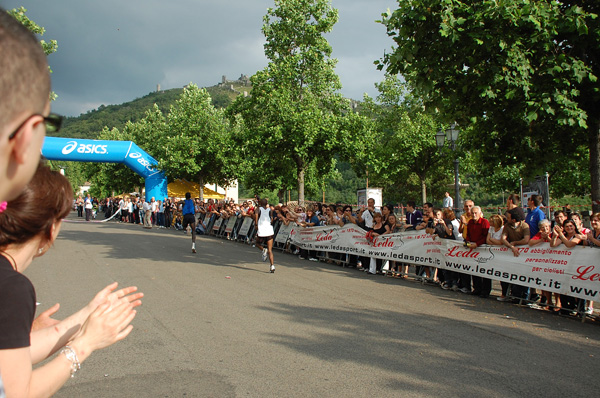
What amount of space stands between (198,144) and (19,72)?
39.6 meters

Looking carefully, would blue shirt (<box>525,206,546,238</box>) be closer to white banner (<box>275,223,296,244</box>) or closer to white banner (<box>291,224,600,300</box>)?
white banner (<box>291,224,600,300</box>)

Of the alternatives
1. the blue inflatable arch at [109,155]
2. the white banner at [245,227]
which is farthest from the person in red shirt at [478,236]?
the blue inflatable arch at [109,155]

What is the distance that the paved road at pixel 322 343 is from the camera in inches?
168

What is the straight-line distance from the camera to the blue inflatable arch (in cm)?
3039

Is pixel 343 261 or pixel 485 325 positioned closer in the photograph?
pixel 485 325

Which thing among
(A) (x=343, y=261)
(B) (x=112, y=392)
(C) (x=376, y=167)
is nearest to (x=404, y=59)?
(A) (x=343, y=261)

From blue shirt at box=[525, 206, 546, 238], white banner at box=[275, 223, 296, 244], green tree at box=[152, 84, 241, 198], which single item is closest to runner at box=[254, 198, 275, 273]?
white banner at box=[275, 223, 296, 244]

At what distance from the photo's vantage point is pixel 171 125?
136ft

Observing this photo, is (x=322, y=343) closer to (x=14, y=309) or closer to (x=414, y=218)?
(x=14, y=309)

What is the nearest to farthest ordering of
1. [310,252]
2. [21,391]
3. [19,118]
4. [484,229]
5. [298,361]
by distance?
1. [19,118]
2. [21,391]
3. [298,361]
4. [484,229]
5. [310,252]

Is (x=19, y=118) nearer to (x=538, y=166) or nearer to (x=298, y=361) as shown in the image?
(x=298, y=361)

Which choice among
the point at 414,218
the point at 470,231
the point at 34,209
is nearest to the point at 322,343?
the point at 34,209

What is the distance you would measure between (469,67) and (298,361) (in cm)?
778

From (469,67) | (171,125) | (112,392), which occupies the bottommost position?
(112,392)
